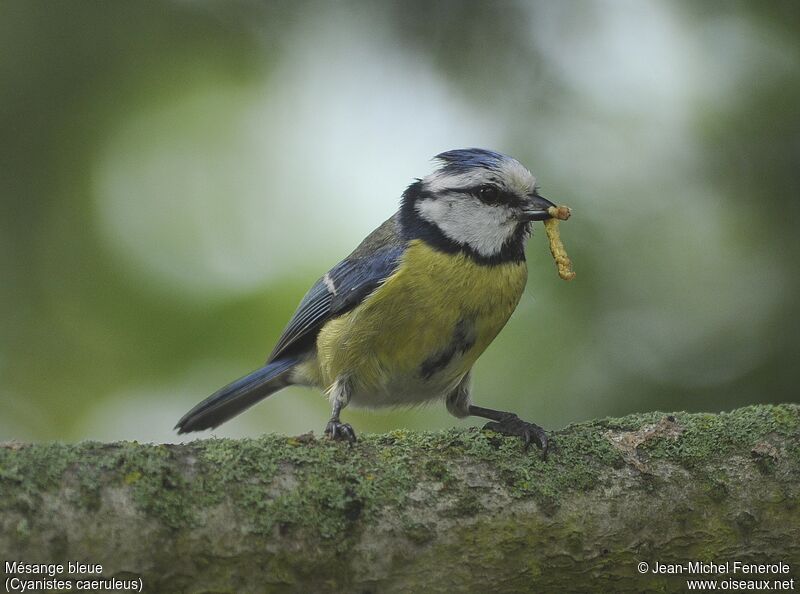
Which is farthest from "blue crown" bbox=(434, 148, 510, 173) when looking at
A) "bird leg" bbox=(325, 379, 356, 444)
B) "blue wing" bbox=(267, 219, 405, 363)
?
"bird leg" bbox=(325, 379, 356, 444)

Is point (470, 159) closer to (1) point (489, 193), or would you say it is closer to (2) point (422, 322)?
(1) point (489, 193)

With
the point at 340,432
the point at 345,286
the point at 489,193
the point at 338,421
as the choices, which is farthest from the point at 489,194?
the point at 340,432

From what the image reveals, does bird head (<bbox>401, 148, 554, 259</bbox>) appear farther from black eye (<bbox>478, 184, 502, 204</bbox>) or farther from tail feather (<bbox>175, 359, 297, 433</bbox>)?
tail feather (<bbox>175, 359, 297, 433</bbox>)

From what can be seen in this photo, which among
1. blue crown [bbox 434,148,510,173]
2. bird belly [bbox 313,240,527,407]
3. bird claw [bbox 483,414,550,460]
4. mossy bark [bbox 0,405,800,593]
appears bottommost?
mossy bark [bbox 0,405,800,593]

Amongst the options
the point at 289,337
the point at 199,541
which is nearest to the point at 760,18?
the point at 289,337

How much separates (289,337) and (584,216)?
5.30ft

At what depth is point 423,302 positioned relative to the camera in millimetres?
3281

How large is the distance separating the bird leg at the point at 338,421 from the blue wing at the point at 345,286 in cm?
31

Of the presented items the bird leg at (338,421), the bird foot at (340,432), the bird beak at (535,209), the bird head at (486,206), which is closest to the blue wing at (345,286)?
the bird head at (486,206)

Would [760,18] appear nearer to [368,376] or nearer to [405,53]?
[405,53]

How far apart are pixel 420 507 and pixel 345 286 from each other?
4.84 feet

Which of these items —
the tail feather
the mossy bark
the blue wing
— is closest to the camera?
the mossy bark

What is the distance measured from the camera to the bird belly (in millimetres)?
3287

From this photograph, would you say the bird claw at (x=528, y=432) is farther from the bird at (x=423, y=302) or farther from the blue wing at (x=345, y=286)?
the blue wing at (x=345, y=286)
